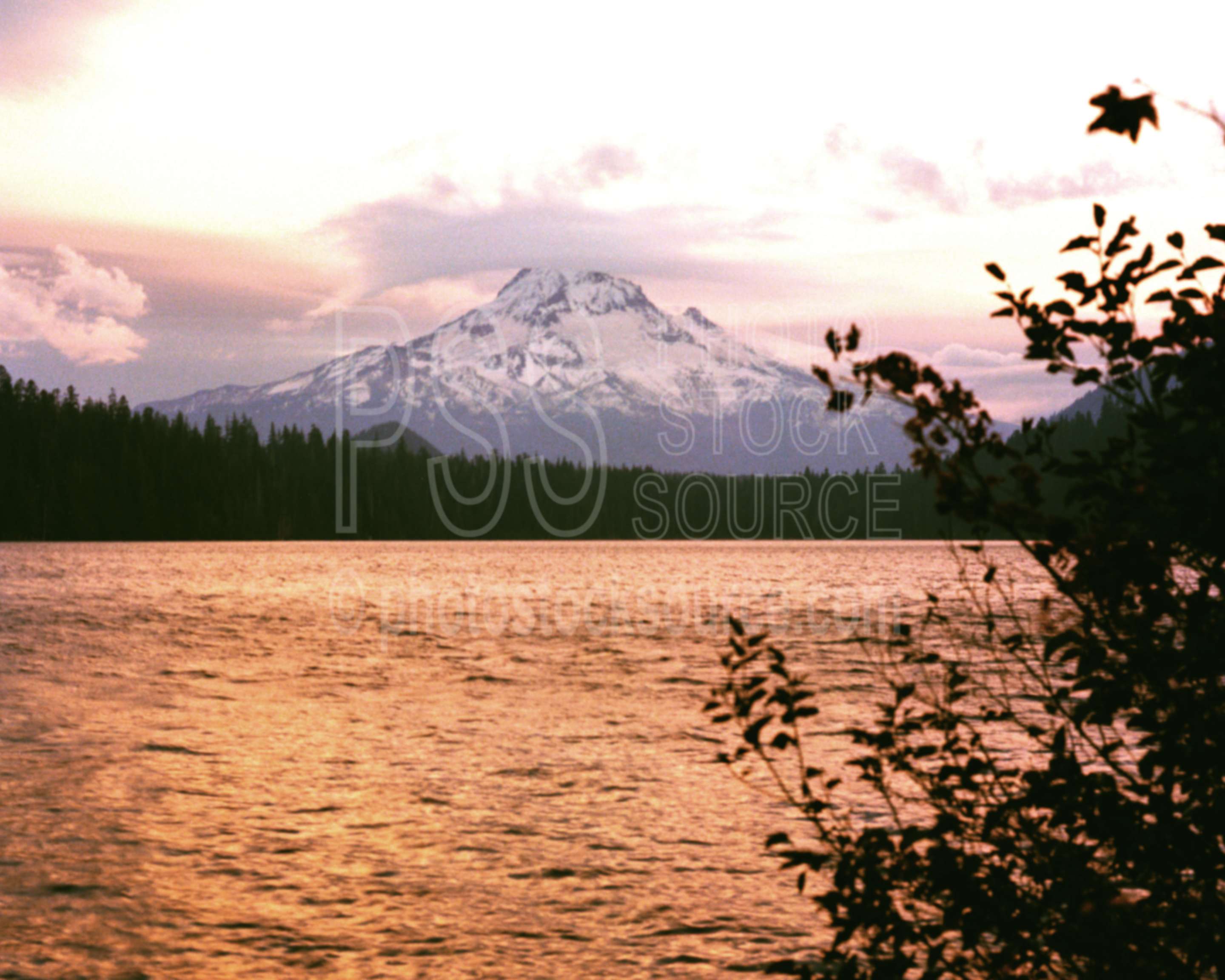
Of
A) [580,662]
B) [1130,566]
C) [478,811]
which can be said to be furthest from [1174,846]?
[580,662]

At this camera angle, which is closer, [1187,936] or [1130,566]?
[1130,566]

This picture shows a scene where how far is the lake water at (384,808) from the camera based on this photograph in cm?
1001

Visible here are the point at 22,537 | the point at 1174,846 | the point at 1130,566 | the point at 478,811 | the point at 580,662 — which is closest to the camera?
the point at 1130,566

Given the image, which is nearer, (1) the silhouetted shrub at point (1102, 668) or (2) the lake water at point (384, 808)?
(1) the silhouetted shrub at point (1102, 668)

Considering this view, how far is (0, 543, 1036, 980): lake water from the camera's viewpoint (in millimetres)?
10008

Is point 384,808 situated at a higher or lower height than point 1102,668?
lower

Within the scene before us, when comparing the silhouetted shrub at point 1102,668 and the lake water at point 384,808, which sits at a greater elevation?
the silhouetted shrub at point 1102,668

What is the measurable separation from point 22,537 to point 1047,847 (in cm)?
18370

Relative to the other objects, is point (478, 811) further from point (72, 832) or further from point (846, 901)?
point (846, 901)

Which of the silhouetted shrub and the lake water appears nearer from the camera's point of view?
the silhouetted shrub

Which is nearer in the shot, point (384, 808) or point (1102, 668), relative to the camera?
point (1102, 668)

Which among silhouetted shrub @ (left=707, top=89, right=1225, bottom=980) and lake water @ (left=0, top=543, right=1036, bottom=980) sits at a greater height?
silhouetted shrub @ (left=707, top=89, right=1225, bottom=980)

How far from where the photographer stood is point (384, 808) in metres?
14.7

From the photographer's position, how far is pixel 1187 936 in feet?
19.4
